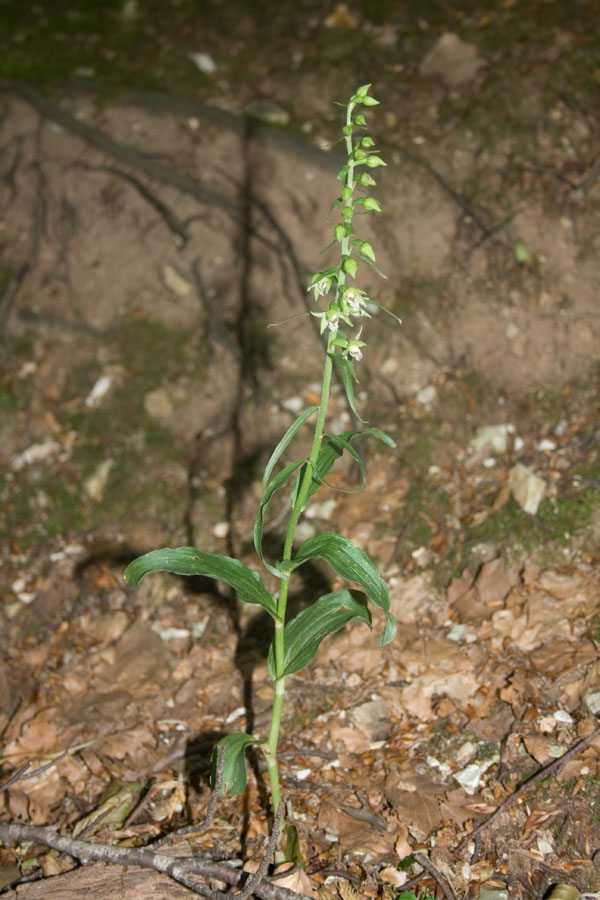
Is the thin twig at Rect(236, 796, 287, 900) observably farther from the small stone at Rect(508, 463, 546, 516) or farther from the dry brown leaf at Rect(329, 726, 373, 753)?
the small stone at Rect(508, 463, 546, 516)

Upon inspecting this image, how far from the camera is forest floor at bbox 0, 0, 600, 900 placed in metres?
3.28

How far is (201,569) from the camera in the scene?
2746mm

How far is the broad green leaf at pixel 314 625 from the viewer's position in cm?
296

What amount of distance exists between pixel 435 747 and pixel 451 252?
11.0 ft

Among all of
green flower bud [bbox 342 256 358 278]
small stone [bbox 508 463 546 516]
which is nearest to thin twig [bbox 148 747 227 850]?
green flower bud [bbox 342 256 358 278]

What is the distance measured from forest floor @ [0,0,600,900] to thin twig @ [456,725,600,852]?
0.02 m

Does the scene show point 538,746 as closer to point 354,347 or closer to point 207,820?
point 207,820

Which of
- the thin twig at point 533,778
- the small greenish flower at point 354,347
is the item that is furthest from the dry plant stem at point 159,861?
the small greenish flower at point 354,347

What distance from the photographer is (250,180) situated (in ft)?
19.2

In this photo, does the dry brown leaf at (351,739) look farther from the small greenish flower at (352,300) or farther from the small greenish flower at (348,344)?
the small greenish flower at (352,300)

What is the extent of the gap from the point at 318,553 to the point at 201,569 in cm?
44

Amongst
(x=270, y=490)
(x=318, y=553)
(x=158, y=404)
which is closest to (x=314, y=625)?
(x=318, y=553)

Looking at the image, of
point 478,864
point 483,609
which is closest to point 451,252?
point 483,609

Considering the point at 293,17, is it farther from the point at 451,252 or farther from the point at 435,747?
the point at 435,747
